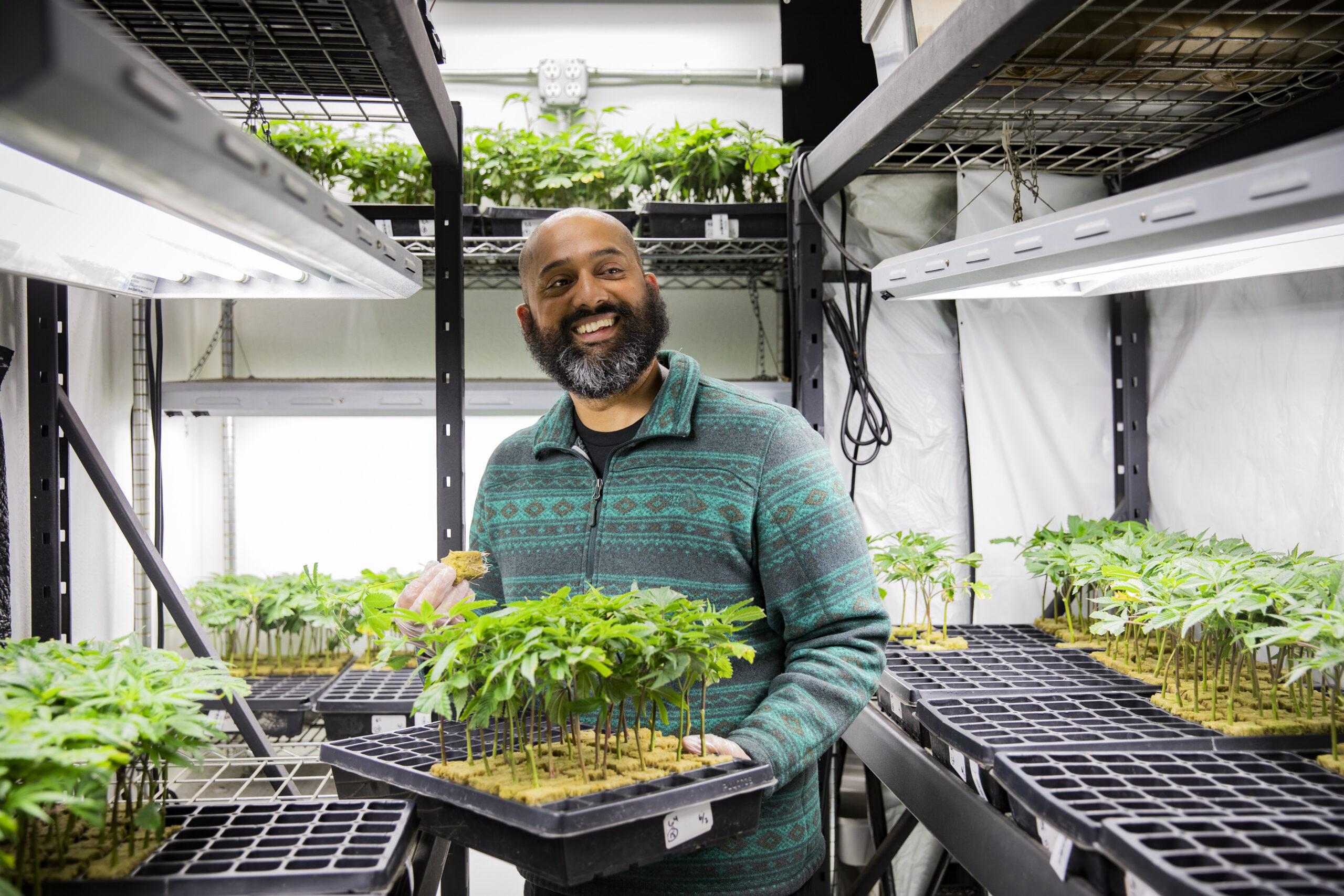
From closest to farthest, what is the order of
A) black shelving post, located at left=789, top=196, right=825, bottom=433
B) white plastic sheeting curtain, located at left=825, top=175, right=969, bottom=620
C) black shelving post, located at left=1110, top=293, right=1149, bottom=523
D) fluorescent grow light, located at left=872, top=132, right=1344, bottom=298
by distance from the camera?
fluorescent grow light, located at left=872, top=132, right=1344, bottom=298, black shelving post, located at left=789, top=196, right=825, bottom=433, black shelving post, located at left=1110, top=293, right=1149, bottom=523, white plastic sheeting curtain, located at left=825, top=175, right=969, bottom=620

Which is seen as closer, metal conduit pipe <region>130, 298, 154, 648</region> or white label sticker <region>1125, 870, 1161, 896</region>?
white label sticker <region>1125, 870, 1161, 896</region>

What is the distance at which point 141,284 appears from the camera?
139cm

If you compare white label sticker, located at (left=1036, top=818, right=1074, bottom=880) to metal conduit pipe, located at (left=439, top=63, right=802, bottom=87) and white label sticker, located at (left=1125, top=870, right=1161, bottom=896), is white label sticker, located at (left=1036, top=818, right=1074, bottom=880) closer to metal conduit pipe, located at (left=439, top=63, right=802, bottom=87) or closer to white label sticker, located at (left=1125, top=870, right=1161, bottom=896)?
white label sticker, located at (left=1125, top=870, right=1161, bottom=896)

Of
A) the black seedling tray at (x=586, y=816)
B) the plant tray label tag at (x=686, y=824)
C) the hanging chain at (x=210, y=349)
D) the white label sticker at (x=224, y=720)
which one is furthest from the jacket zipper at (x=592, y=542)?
the hanging chain at (x=210, y=349)

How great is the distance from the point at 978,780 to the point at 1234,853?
46 centimetres

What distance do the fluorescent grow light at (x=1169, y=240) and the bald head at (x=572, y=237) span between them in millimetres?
606

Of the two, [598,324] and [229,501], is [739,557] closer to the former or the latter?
[598,324]

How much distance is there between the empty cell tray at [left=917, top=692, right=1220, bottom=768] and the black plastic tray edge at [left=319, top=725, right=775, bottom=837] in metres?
0.48

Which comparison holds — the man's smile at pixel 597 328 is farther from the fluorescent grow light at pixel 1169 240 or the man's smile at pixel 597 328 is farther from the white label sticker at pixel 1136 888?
the white label sticker at pixel 1136 888

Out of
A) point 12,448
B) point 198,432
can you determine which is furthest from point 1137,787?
point 198,432

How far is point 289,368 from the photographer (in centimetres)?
278

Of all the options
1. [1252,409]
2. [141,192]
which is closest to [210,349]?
[141,192]

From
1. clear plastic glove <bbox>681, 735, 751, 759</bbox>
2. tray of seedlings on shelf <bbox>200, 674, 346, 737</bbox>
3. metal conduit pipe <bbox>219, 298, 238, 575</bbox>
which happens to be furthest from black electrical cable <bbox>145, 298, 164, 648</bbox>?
clear plastic glove <bbox>681, 735, 751, 759</bbox>

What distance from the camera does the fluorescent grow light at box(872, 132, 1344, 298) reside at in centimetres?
83
